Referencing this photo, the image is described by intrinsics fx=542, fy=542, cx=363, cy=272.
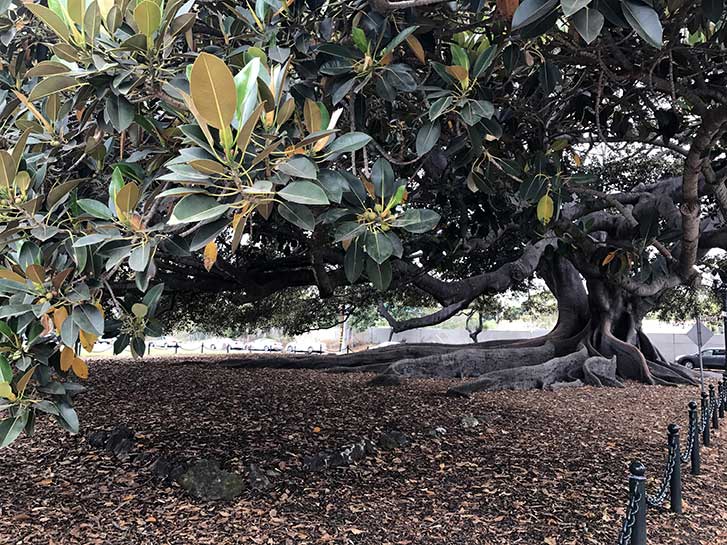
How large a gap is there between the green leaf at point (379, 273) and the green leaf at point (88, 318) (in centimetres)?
95

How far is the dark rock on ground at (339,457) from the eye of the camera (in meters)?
3.92

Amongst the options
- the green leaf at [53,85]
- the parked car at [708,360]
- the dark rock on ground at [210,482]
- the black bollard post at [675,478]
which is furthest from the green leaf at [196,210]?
the parked car at [708,360]

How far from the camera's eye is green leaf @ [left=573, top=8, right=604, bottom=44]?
59.9 inches

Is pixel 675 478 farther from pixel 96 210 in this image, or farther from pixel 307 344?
pixel 307 344

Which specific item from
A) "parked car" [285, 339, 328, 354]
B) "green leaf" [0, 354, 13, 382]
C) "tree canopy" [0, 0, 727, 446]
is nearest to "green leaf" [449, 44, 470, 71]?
"tree canopy" [0, 0, 727, 446]

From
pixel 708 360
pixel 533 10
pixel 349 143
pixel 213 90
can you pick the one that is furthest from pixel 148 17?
pixel 708 360

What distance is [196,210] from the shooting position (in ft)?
4.40

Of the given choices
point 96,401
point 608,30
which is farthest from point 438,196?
point 96,401

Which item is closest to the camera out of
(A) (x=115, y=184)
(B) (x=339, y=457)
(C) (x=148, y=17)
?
(C) (x=148, y=17)

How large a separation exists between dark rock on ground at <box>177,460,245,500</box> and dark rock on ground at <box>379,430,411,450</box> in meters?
1.28

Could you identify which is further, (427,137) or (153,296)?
(153,296)

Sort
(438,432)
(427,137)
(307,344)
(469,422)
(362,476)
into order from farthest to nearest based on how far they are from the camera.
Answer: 1. (307,344)
2. (469,422)
3. (438,432)
4. (362,476)
5. (427,137)

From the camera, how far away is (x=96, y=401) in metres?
5.95

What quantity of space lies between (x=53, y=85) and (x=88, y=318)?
2.57 ft
